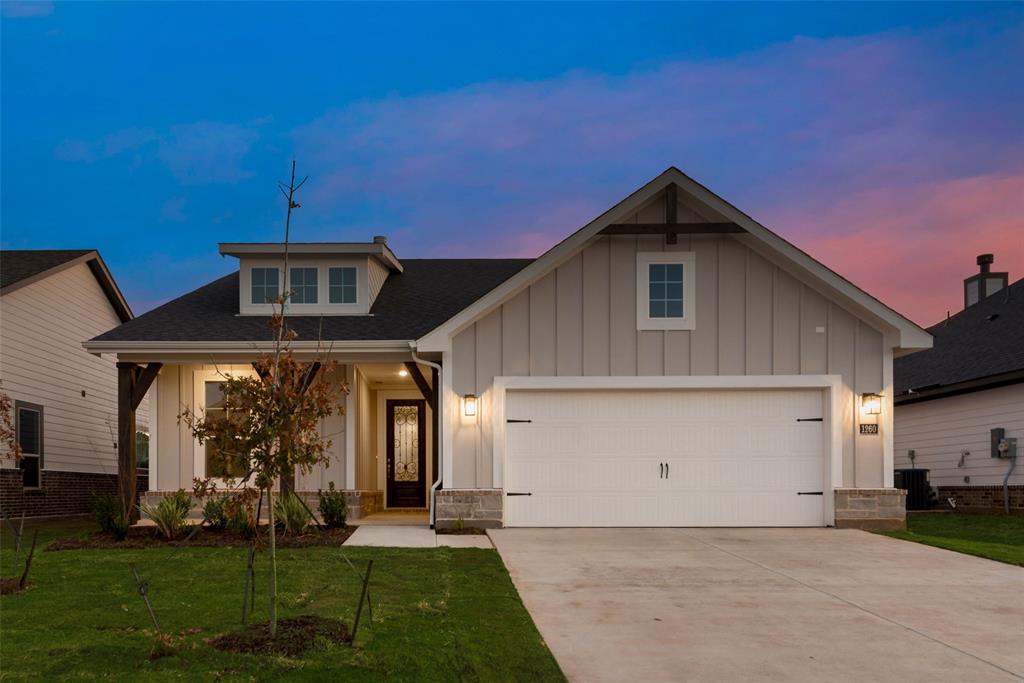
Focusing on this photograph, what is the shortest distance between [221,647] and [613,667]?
2574 millimetres

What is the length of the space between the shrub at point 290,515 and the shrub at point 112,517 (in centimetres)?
196

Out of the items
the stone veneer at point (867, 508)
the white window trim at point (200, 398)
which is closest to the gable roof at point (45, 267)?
the white window trim at point (200, 398)

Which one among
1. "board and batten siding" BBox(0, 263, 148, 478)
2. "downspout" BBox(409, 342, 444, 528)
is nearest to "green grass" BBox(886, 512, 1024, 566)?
"downspout" BBox(409, 342, 444, 528)

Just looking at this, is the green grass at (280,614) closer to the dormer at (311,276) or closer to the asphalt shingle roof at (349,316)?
the asphalt shingle roof at (349,316)

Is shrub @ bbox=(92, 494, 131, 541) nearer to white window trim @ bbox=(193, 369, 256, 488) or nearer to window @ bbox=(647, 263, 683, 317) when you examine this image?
white window trim @ bbox=(193, 369, 256, 488)

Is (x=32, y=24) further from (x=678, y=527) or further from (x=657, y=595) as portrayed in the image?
(x=657, y=595)

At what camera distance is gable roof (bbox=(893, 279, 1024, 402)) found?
1728 centimetres

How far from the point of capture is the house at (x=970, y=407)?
16938 millimetres

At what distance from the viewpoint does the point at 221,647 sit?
19.7 ft

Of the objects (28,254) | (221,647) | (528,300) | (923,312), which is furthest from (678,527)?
(923,312)

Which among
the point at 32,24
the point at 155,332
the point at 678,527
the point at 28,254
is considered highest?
the point at 32,24

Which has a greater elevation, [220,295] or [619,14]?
[619,14]

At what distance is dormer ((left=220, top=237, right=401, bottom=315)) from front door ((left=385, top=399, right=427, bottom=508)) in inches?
95.4

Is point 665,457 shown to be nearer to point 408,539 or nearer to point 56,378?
point 408,539
